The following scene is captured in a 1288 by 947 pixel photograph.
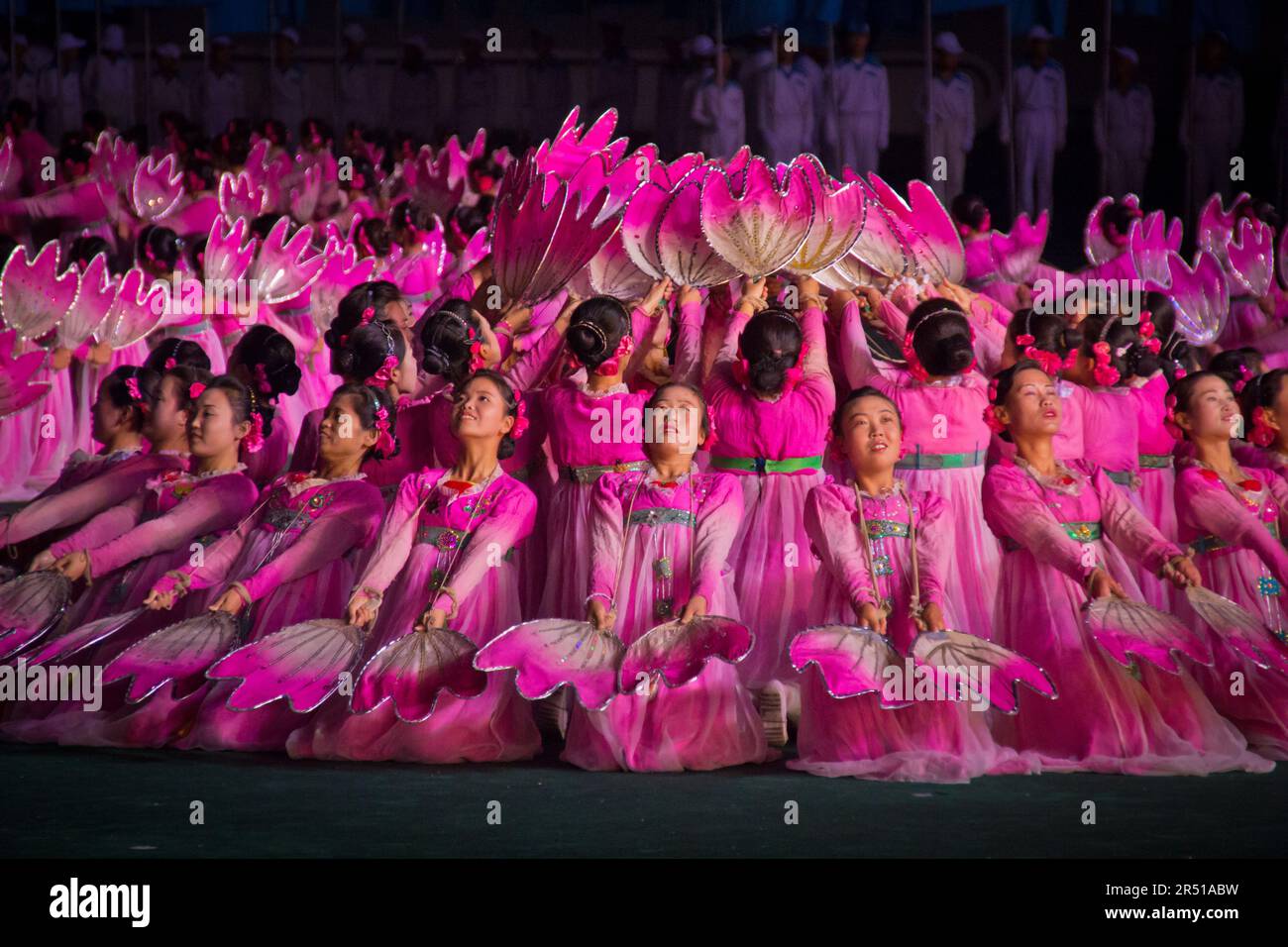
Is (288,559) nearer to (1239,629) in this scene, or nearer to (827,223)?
(827,223)

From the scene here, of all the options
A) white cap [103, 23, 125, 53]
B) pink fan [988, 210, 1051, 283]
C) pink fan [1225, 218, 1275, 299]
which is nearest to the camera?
pink fan [1225, 218, 1275, 299]

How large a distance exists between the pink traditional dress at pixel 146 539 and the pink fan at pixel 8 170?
565 centimetres

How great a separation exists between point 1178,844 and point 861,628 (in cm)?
86

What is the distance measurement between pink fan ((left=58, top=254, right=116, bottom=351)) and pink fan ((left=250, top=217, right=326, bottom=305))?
0.75 meters

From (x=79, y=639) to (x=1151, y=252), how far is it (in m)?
3.99

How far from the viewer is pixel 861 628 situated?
13.5 ft

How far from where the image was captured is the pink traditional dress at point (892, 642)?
161 inches

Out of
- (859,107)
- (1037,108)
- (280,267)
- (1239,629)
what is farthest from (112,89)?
(1239,629)

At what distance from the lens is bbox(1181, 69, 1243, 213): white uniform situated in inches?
434

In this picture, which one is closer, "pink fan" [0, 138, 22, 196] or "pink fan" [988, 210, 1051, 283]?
"pink fan" [988, 210, 1051, 283]

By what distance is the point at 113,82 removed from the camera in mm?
13711

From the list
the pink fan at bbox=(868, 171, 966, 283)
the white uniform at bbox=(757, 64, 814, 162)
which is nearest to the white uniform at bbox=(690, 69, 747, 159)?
the white uniform at bbox=(757, 64, 814, 162)

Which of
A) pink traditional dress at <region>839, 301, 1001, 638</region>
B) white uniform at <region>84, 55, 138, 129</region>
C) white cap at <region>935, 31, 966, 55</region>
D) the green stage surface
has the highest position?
white uniform at <region>84, 55, 138, 129</region>

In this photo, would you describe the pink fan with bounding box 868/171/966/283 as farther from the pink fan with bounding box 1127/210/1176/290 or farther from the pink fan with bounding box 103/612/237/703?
the pink fan with bounding box 103/612/237/703
